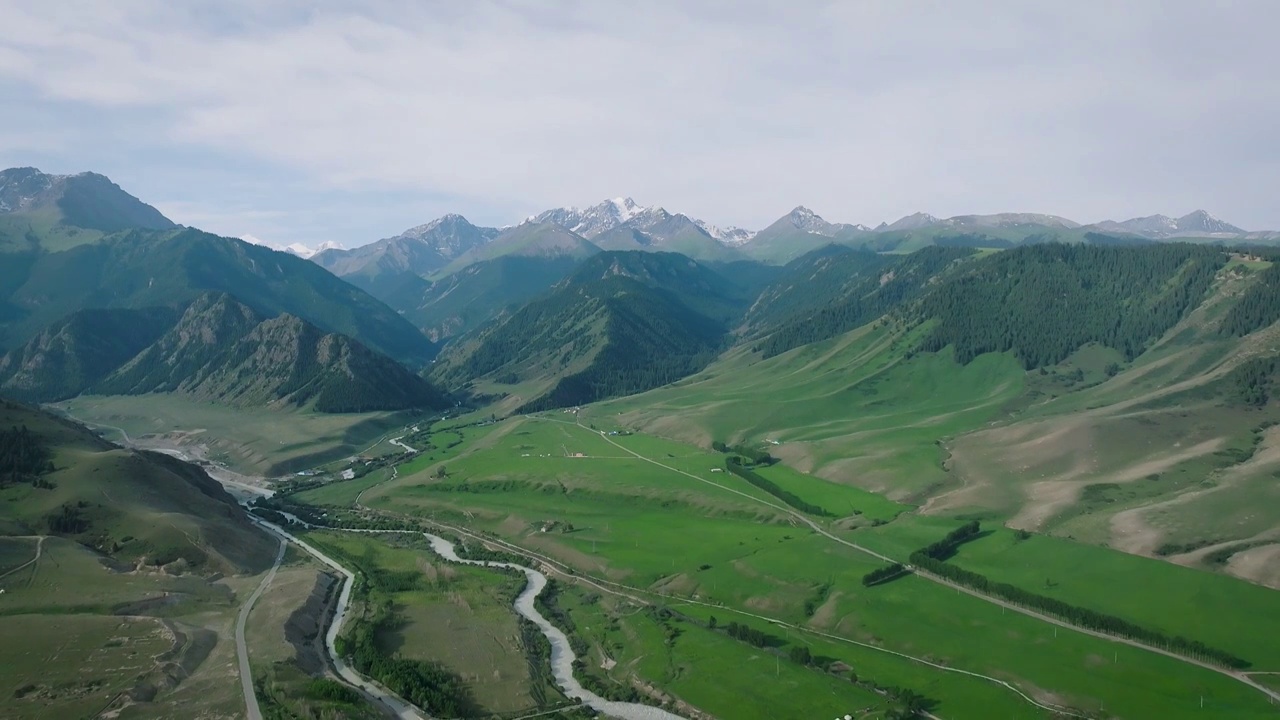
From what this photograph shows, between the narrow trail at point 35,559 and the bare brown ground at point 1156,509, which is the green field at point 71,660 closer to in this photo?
the narrow trail at point 35,559

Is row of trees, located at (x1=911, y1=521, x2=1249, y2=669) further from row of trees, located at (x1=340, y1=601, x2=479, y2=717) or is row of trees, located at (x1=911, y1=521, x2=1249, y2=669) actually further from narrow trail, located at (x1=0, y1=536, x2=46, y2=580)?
narrow trail, located at (x1=0, y1=536, x2=46, y2=580)

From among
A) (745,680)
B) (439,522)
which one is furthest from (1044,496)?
(439,522)

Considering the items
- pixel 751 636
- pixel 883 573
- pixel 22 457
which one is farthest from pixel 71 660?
pixel 883 573

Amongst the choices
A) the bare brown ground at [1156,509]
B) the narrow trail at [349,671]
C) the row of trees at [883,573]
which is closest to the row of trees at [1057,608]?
the row of trees at [883,573]

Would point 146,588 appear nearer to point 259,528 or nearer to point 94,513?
point 94,513

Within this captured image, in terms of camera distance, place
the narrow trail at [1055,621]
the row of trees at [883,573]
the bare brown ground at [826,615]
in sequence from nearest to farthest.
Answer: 1. the narrow trail at [1055,621]
2. the bare brown ground at [826,615]
3. the row of trees at [883,573]

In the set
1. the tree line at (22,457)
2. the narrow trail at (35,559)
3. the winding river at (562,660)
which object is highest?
the tree line at (22,457)
